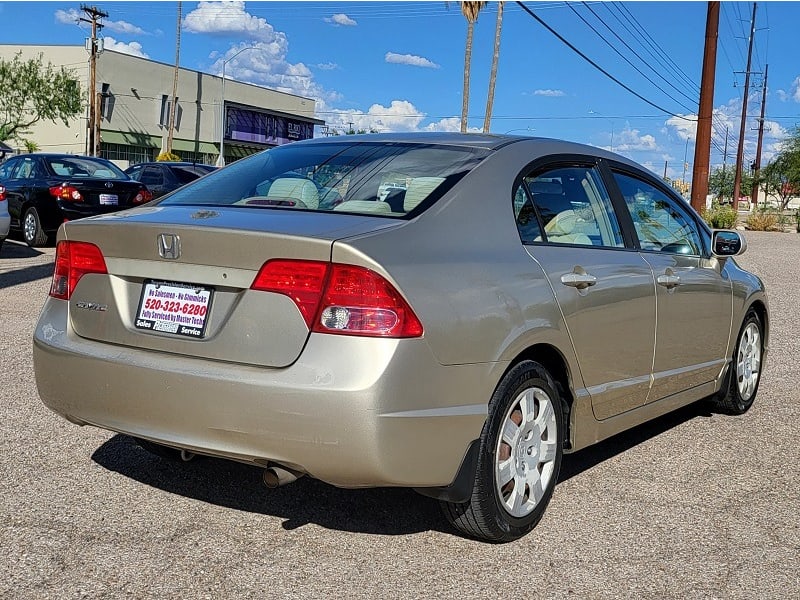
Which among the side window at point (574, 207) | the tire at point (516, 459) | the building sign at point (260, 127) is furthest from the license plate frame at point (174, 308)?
the building sign at point (260, 127)

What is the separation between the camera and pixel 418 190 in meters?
3.88

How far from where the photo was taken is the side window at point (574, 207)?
4.36 meters

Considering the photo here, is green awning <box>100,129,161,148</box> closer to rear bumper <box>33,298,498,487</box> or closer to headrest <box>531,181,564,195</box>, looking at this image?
headrest <box>531,181,564,195</box>

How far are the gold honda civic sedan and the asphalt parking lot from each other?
0.25 m

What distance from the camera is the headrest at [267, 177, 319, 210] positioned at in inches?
158

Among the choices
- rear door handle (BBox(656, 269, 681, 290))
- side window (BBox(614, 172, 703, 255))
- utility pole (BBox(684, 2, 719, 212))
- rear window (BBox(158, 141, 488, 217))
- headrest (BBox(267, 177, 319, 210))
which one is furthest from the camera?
utility pole (BBox(684, 2, 719, 212))

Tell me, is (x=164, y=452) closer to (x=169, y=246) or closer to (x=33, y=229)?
(x=169, y=246)

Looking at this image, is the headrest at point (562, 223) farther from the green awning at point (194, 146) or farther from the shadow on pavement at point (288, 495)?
the green awning at point (194, 146)

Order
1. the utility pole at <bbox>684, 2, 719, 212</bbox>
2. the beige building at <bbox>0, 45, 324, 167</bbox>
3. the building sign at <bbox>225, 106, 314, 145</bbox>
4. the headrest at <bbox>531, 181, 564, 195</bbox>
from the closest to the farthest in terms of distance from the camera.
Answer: the headrest at <bbox>531, 181, 564, 195</bbox>
the utility pole at <bbox>684, 2, 719, 212</bbox>
the beige building at <bbox>0, 45, 324, 167</bbox>
the building sign at <bbox>225, 106, 314, 145</bbox>

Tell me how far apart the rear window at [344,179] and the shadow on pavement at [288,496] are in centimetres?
129

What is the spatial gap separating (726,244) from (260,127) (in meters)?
74.6

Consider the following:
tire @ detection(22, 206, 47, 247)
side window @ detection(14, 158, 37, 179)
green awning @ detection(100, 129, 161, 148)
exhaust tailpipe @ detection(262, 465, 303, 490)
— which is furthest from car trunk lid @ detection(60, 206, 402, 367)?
green awning @ detection(100, 129, 161, 148)

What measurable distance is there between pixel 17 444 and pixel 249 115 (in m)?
73.1

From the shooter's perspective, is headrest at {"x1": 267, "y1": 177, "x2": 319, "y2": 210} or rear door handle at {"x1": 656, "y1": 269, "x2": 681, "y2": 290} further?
rear door handle at {"x1": 656, "y1": 269, "x2": 681, "y2": 290}
